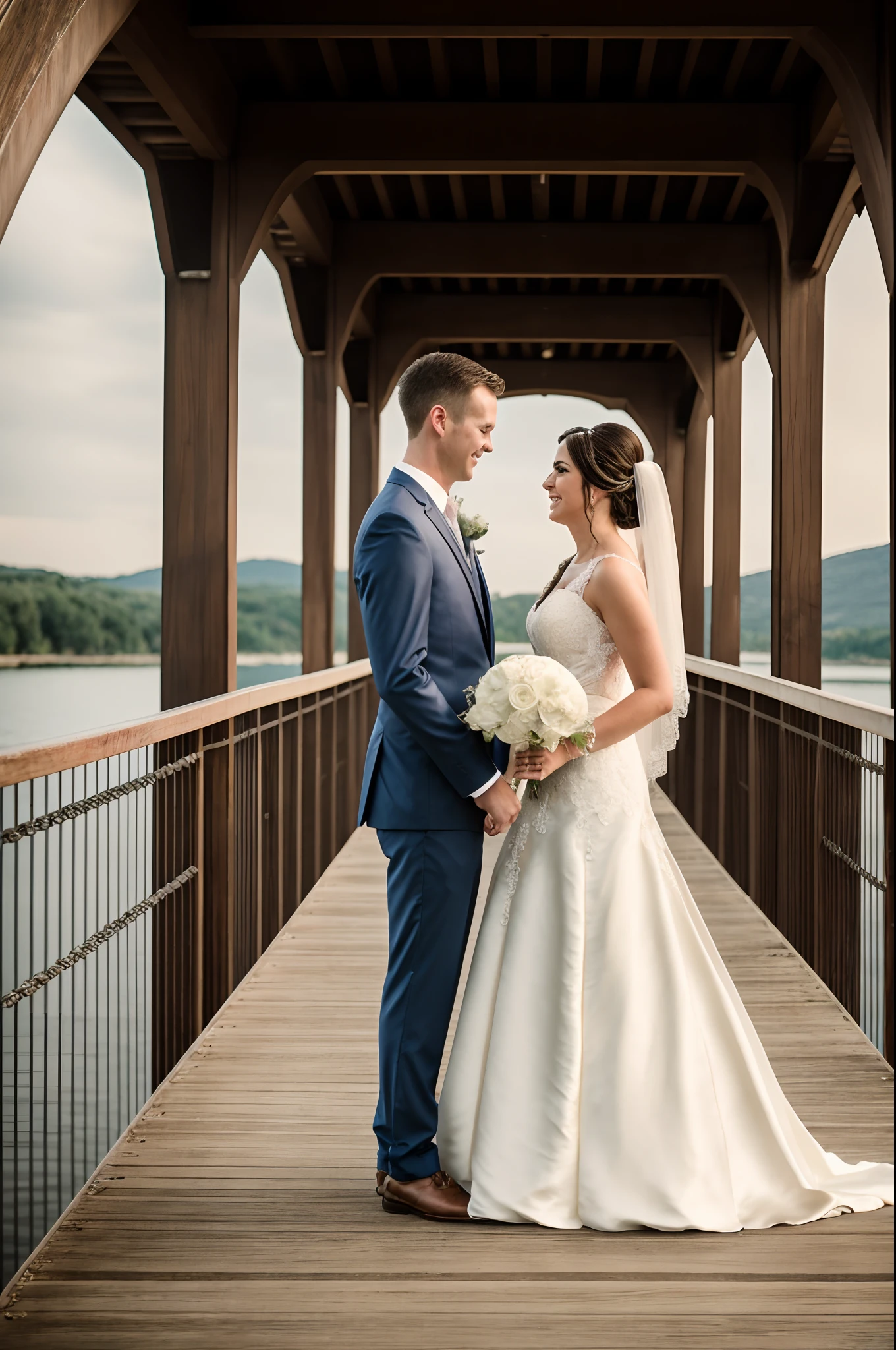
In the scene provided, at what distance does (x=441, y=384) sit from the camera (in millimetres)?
2590

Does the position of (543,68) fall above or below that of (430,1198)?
above

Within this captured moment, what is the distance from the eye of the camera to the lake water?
25.1 metres

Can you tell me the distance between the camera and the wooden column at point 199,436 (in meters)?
4.83

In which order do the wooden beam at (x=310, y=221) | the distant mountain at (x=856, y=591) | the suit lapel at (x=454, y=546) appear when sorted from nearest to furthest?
the suit lapel at (x=454, y=546) → the wooden beam at (x=310, y=221) → the distant mountain at (x=856, y=591)

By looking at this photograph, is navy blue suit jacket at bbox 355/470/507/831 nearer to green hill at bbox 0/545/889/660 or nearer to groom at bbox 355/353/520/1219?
groom at bbox 355/353/520/1219

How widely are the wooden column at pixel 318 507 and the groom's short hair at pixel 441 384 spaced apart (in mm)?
4675

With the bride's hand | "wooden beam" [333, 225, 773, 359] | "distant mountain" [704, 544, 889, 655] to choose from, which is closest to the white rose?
the bride's hand

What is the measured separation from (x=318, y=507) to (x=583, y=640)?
488 cm

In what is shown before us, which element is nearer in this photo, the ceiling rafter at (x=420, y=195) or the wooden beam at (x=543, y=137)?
the wooden beam at (x=543, y=137)

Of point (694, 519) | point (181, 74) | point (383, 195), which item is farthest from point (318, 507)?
point (694, 519)

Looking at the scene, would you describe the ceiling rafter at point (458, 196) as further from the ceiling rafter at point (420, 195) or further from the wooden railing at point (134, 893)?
the wooden railing at point (134, 893)

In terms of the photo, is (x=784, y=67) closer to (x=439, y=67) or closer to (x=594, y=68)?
(x=594, y=68)

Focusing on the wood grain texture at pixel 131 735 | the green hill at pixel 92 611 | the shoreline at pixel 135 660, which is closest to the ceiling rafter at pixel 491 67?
the wood grain texture at pixel 131 735

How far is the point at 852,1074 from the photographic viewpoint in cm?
352
